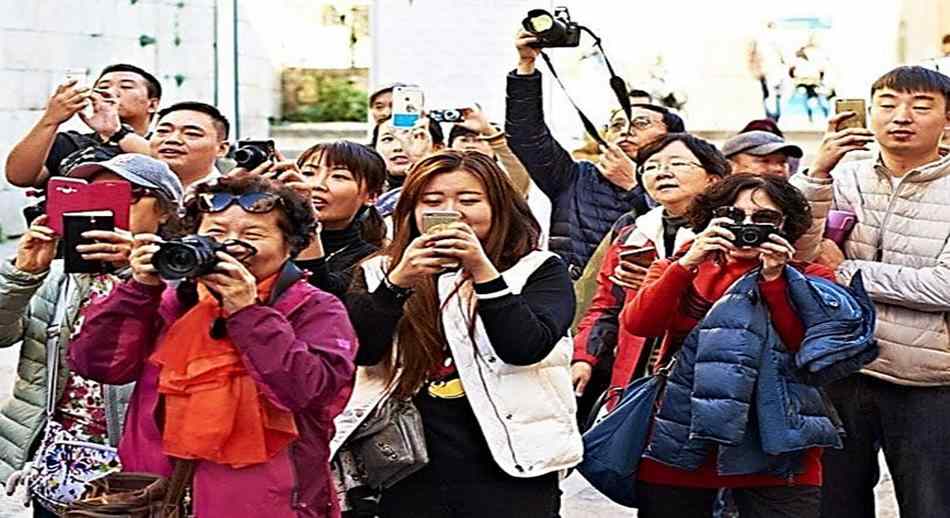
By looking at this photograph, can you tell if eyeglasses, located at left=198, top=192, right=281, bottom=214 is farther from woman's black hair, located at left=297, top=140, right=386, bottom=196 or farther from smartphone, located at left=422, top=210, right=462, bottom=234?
woman's black hair, located at left=297, top=140, right=386, bottom=196

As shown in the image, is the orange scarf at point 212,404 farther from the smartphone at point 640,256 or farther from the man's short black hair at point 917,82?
the man's short black hair at point 917,82

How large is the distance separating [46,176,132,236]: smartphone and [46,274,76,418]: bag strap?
1.35ft

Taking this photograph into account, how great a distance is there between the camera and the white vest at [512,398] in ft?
14.4

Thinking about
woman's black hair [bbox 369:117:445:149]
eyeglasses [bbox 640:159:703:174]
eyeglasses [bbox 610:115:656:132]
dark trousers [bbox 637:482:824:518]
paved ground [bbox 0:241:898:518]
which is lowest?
paved ground [bbox 0:241:898:518]

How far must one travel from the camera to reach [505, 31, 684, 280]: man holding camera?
22.3 feet

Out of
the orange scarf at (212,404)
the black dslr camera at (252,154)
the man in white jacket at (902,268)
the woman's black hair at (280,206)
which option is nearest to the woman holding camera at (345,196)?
the black dslr camera at (252,154)

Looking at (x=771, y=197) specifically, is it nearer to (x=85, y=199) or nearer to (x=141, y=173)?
(x=141, y=173)

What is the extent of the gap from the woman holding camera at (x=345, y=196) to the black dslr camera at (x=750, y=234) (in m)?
1.15

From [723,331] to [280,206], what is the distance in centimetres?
153

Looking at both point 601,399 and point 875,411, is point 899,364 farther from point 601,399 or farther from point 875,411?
point 601,399

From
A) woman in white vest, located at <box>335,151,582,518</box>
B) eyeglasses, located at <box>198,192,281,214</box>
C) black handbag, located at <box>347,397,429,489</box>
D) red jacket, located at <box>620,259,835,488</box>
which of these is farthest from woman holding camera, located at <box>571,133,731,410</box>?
eyeglasses, located at <box>198,192,281,214</box>

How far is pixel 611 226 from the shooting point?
23.0ft

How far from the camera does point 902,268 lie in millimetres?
5406

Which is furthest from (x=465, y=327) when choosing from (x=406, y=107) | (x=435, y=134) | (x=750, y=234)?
(x=435, y=134)
